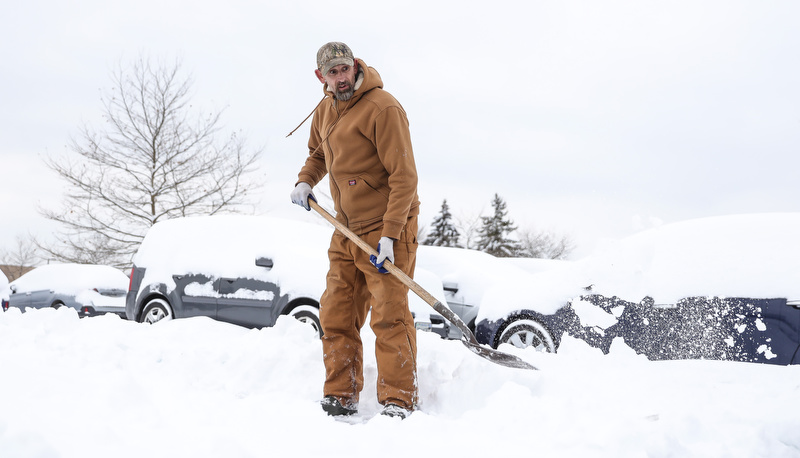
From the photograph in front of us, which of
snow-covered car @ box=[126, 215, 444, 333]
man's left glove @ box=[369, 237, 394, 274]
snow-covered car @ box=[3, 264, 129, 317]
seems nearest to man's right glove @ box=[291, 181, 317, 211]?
man's left glove @ box=[369, 237, 394, 274]

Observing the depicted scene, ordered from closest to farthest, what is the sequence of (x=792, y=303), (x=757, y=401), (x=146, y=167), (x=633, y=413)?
(x=633, y=413)
(x=757, y=401)
(x=792, y=303)
(x=146, y=167)

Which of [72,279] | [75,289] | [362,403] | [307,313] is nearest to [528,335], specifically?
[307,313]

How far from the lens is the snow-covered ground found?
1806 millimetres

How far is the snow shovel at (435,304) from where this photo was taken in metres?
2.63

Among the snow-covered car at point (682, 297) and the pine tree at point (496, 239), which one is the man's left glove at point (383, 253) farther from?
the pine tree at point (496, 239)

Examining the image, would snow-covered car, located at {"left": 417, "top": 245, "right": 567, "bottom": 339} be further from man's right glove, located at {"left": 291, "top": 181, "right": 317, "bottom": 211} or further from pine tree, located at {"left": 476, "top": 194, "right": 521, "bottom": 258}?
pine tree, located at {"left": 476, "top": 194, "right": 521, "bottom": 258}

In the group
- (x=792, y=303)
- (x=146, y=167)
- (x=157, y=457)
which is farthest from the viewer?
(x=146, y=167)

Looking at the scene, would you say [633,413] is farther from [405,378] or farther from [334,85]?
[334,85]

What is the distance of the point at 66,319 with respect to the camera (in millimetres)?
3832

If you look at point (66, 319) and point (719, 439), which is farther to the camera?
point (66, 319)

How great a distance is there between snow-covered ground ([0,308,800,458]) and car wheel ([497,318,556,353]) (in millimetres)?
1136

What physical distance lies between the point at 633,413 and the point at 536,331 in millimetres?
2654

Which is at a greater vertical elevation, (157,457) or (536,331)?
(536,331)

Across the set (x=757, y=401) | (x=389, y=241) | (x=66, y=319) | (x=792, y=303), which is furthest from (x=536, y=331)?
(x=66, y=319)
